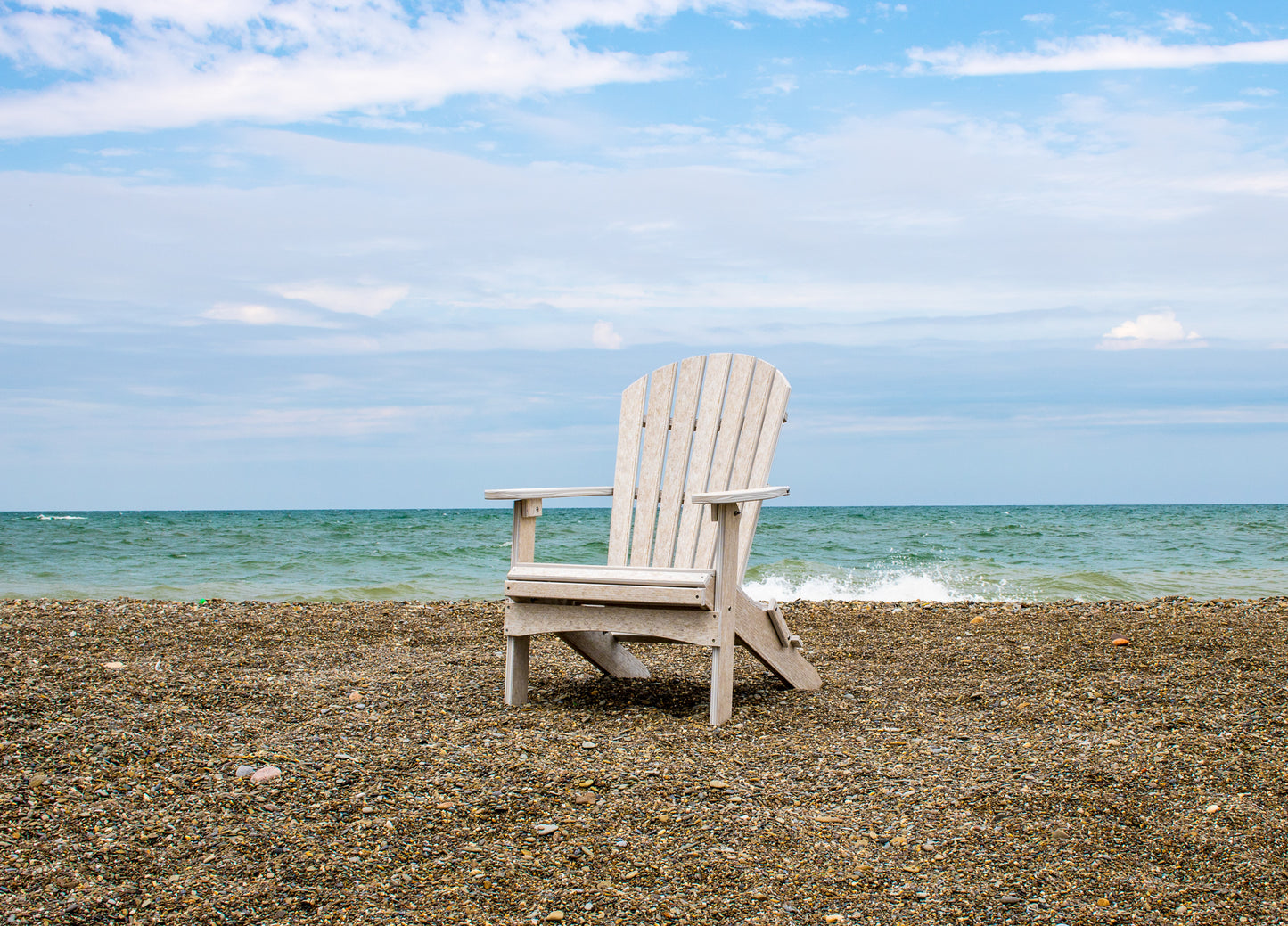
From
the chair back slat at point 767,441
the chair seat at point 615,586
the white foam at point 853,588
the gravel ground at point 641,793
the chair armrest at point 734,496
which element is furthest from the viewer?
the white foam at point 853,588

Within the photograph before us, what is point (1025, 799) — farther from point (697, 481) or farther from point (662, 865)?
point (697, 481)

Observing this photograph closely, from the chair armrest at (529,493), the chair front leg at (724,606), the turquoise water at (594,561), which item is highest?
the chair armrest at (529,493)

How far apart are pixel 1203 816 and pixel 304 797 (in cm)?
Result: 209

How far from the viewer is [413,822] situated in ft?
6.93

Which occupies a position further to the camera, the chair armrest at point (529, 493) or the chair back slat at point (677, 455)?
the chair back slat at point (677, 455)

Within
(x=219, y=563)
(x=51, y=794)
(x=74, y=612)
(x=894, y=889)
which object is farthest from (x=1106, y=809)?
(x=219, y=563)

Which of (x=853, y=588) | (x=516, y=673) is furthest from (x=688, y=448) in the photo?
(x=853, y=588)

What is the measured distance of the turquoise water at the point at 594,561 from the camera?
321 inches

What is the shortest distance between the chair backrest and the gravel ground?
0.58 meters

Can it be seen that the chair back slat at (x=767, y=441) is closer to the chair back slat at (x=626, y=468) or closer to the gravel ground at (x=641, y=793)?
the chair back slat at (x=626, y=468)

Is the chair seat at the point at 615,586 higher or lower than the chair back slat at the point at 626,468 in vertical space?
lower

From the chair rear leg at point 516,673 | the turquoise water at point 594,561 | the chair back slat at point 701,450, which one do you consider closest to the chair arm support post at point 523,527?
the chair rear leg at point 516,673

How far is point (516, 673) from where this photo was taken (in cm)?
326

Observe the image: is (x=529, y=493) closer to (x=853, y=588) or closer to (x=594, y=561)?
(x=853, y=588)
